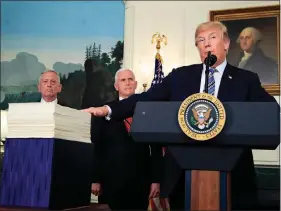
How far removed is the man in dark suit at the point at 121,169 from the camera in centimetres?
269

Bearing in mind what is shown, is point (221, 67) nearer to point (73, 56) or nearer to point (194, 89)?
point (194, 89)

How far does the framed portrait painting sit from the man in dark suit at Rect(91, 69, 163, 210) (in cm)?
261

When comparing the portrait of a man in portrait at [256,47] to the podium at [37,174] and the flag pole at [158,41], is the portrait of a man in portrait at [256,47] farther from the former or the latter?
the podium at [37,174]

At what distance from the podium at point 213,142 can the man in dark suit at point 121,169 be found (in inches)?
49.2

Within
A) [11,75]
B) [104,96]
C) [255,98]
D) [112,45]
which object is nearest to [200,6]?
[112,45]

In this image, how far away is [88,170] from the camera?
68.0 inches

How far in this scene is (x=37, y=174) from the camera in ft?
4.61

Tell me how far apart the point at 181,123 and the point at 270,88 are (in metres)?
3.72

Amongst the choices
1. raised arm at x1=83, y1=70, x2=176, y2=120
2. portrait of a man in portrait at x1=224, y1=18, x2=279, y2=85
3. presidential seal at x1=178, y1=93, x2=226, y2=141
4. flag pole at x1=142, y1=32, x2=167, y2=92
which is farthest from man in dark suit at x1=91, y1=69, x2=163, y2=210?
portrait of a man in portrait at x1=224, y1=18, x2=279, y2=85

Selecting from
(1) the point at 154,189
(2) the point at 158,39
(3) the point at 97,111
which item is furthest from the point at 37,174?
(2) the point at 158,39

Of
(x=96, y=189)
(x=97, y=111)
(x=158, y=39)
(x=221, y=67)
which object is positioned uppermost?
(x=158, y=39)

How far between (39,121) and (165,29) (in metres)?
4.09

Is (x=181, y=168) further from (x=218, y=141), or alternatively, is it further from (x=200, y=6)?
(x=200, y=6)

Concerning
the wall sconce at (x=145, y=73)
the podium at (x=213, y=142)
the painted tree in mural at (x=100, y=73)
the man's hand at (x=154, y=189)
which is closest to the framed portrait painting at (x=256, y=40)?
the wall sconce at (x=145, y=73)
